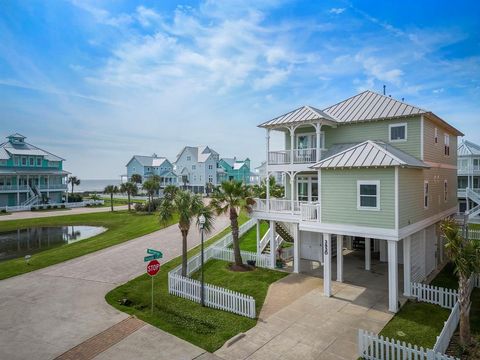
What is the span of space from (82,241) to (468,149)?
49.3 metres

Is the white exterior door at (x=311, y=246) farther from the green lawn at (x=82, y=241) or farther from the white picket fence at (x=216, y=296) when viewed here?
the green lawn at (x=82, y=241)

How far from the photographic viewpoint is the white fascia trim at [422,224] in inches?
600

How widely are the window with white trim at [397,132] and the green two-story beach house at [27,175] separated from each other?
61710 mm

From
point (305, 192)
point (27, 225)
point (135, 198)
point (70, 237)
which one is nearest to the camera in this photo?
point (305, 192)

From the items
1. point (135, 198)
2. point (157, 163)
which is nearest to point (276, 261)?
point (135, 198)

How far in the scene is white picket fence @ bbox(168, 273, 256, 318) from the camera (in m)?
14.3

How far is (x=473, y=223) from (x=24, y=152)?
71.8 metres

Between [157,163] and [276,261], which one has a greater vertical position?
[157,163]

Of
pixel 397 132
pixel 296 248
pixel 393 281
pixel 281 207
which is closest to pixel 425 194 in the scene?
pixel 397 132

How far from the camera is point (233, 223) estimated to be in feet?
69.6

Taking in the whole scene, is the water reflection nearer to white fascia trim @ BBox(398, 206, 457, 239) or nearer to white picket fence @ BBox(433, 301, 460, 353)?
white fascia trim @ BBox(398, 206, 457, 239)

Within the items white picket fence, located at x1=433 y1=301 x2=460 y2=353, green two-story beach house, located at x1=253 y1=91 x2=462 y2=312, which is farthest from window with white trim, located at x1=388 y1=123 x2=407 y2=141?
white picket fence, located at x1=433 y1=301 x2=460 y2=353

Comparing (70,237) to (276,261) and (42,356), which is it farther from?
(42,356)

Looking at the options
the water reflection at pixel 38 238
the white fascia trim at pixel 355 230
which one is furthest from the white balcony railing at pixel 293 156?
the water reflection at pixel 38 238
